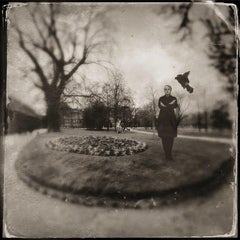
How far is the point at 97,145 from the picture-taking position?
2.36 m

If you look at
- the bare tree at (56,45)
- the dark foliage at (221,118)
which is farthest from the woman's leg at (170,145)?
the bare tree at (56,45)

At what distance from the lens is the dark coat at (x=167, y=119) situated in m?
2.37

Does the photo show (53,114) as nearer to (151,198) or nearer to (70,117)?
(70,117)

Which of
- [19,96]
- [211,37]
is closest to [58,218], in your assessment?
[19,96]

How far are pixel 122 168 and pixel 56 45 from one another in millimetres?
915

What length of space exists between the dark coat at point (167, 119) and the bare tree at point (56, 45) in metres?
0.53

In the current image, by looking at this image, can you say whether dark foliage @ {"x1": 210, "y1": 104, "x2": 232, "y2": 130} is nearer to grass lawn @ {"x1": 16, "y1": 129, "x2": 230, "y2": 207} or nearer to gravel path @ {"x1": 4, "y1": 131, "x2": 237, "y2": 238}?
grass lawn @ {"x1": 16, "y1": 129, "x2": 230, "y2": 207}

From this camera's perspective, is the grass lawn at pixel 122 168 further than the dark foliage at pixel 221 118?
No

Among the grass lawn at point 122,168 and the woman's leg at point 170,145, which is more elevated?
the woman's leg at point 170,145

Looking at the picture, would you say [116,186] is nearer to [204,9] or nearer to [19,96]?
[19,96]

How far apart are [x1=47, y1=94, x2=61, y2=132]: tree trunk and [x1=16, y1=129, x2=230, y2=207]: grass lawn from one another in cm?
5

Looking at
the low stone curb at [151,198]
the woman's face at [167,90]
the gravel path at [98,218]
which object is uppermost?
the woman's face at [167,90]

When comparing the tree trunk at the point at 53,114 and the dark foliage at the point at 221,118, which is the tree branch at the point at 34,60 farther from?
the dark foliage at the point at 221,118

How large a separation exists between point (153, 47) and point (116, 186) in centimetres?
94
